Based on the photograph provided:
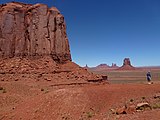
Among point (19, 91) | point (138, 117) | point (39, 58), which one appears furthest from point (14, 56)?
point (138, 117)

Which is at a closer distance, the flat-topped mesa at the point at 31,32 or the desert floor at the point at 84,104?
the desert floor at the point at 84,104

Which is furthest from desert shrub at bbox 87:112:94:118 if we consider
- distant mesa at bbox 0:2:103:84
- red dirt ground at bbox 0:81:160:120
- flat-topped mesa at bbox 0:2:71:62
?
flat-topped mesa at bbox 0:2:71:62

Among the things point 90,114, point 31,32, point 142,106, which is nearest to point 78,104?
point 90,114

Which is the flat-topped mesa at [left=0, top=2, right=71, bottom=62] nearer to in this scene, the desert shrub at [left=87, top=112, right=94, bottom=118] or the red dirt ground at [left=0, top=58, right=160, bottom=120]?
the red dirt ground at [left=0, top=58, right=160, bottom=120]

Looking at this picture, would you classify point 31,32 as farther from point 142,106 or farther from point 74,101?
point 142,106

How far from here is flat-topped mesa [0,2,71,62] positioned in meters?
34.8

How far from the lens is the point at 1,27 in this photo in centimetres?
3512

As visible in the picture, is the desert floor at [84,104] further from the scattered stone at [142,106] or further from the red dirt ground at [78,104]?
the scattered stone at [142,106]

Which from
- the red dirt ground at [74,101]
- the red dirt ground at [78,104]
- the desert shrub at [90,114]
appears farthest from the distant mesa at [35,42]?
the desert shrub at [90,114]

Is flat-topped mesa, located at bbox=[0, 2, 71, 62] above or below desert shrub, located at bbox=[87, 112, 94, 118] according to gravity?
above

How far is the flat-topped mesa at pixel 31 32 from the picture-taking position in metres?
34.8

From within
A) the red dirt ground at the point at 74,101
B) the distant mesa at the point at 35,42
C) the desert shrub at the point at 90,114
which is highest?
the distant mesa at the point at 35,42

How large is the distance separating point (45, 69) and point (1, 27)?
944cm

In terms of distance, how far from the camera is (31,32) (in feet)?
117
